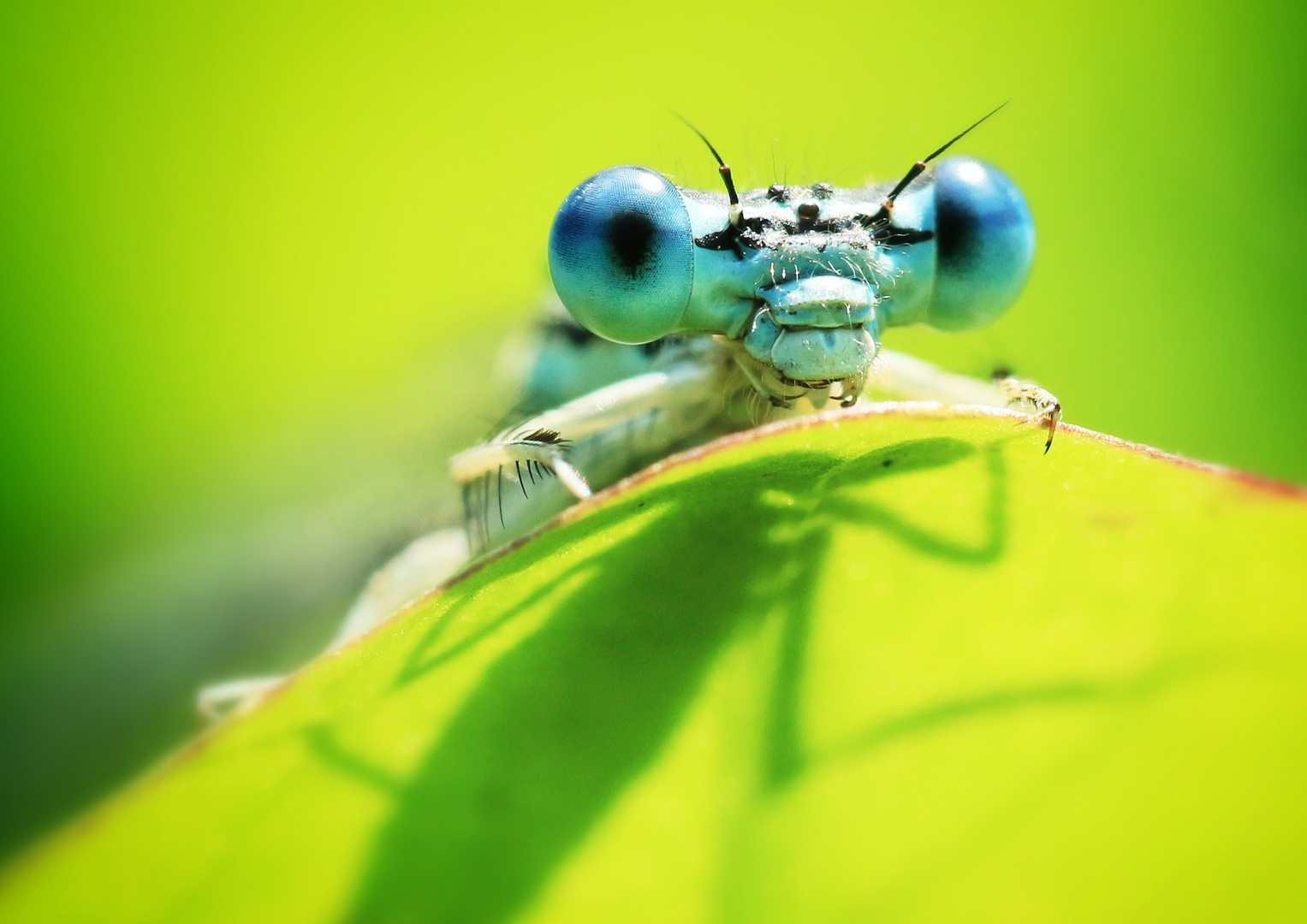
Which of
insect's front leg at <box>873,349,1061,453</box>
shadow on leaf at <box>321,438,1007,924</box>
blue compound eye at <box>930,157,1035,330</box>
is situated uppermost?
blue compound eye at <box>930,157,1035,330</box>

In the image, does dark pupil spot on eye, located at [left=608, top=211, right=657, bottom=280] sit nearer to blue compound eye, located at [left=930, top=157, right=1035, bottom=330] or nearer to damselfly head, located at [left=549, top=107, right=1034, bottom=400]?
damselfly head, located at [left=549, top=107, right=1034, bottom=400]

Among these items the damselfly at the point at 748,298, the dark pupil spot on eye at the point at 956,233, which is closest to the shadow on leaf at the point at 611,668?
the damselfly at the point at 748,298

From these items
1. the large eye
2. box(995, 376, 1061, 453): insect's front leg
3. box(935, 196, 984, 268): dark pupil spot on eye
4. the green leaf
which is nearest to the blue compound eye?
box(935, 196, 984, 268): dark pupil spot on eye

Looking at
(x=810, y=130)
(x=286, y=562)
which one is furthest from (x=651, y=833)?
(x=286, y=562)

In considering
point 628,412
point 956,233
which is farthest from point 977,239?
point 628,412

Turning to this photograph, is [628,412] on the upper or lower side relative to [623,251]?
lower

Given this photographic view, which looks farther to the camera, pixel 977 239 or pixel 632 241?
pixel 977 239

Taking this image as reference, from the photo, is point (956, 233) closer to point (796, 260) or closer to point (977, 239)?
point (977, 239)

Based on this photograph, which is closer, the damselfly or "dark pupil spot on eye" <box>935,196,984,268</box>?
the damselfly
